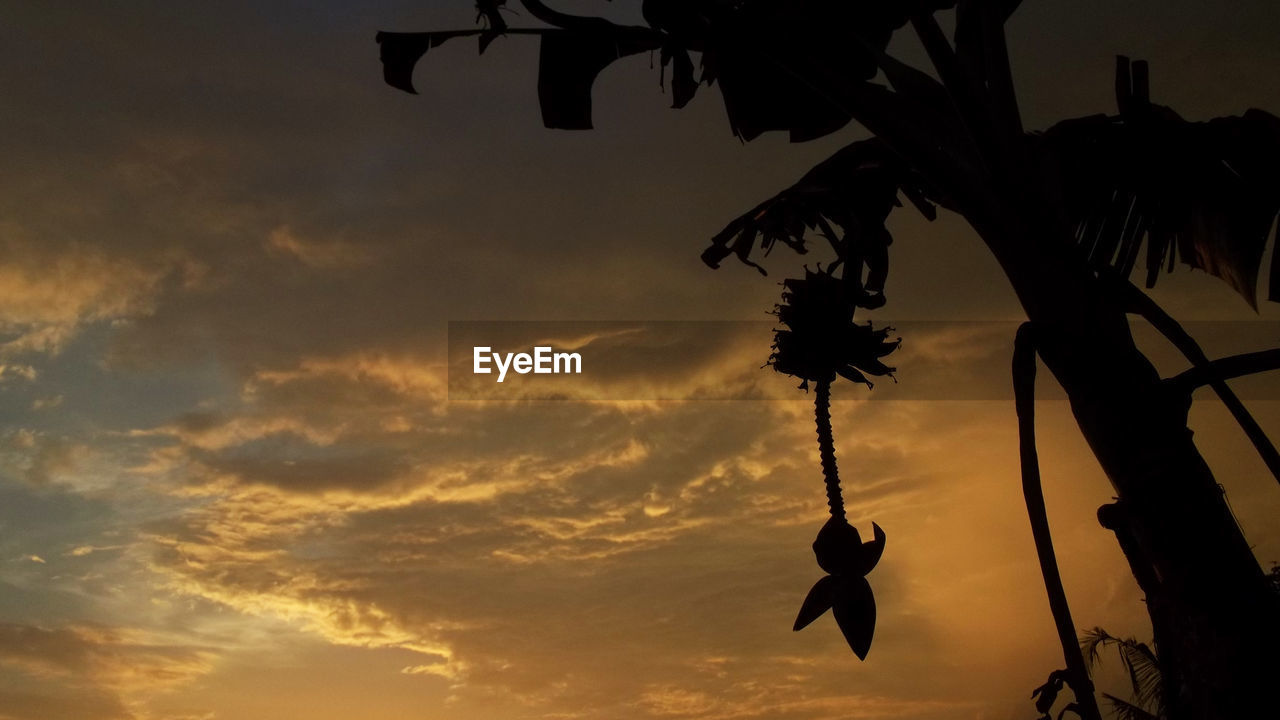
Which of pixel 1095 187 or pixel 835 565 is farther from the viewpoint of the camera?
pixel 1095 187

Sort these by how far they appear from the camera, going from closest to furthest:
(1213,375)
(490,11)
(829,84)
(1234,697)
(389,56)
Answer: (1234,697), (1213,375), (829,84), (490,11), (389,56)

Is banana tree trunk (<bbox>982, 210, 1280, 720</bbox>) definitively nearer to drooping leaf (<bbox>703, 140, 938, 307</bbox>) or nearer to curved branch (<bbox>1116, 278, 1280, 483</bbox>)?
curved branch (<bbox>1116, 278, 1280, 483</bbox>)

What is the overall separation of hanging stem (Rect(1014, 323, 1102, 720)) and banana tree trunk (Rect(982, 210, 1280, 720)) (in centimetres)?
19

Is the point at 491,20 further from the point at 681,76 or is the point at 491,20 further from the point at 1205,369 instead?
the point at 1205,369

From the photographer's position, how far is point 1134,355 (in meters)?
2.12

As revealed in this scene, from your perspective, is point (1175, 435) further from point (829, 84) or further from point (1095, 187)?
point (1095, 187)

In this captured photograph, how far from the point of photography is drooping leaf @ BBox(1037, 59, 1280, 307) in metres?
3.19

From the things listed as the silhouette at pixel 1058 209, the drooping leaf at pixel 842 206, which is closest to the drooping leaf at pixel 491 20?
the silhouette at pixel 1058 209

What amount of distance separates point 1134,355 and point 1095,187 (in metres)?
1.80

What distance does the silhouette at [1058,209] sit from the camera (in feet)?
6.41

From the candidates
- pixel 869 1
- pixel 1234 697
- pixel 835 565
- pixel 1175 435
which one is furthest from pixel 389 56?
pixel 1234 697

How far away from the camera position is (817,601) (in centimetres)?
206

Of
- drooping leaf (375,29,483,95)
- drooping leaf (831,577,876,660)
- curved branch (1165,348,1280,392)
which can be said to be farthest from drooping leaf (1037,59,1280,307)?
drooping leaf (375,29,483,95)

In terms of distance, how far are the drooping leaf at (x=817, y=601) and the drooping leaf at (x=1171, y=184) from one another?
5.90 feet
